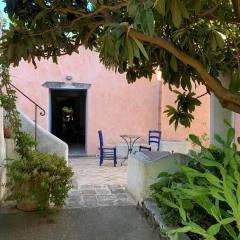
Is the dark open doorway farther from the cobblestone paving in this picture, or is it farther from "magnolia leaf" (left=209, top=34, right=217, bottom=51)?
"magnolia leaf" (left=209, top=34, right=217, bottom=51)

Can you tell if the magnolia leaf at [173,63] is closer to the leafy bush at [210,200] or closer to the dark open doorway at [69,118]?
the leafy bush at [210,200]

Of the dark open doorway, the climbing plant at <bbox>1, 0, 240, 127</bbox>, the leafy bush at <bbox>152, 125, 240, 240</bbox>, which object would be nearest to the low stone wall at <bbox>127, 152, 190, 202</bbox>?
the leafy bush at <bbox>152, 125, 240, 240</bbox>

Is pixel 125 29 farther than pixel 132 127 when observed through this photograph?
No

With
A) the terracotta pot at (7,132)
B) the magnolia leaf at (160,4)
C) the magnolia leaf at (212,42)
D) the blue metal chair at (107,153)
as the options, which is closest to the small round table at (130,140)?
Result: the blue metal chair at (107,153)

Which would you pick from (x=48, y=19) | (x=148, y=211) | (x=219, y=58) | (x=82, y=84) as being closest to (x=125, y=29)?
(x=48, y=19)

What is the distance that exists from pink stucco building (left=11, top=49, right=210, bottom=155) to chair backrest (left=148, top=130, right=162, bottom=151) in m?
0.25

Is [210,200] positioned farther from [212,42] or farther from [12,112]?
[12,112]

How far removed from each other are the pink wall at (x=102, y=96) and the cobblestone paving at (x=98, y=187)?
2151 millimetres

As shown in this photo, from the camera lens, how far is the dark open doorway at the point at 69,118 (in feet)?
60.1

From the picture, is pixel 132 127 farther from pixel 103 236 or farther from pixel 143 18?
pixel 143 18

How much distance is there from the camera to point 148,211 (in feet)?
16.5

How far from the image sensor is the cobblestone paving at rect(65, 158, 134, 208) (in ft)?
19.7

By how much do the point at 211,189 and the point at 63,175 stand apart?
111 inches

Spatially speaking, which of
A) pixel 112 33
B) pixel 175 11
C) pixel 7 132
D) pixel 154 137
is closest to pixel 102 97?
pixel 154 137
